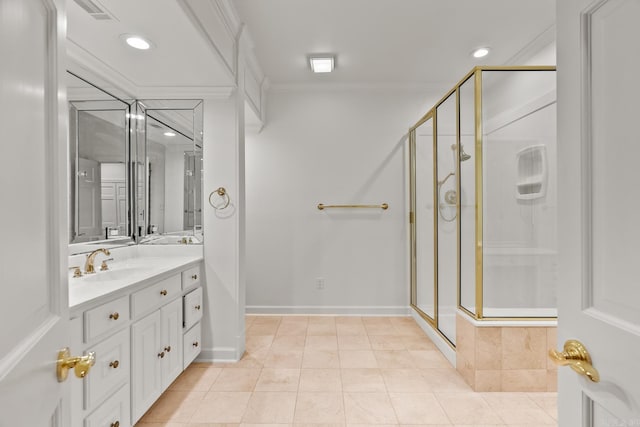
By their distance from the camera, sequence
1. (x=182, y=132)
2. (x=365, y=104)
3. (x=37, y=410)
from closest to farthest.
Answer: (x=37, y=410), (x=182, y=132), (x=365, y=104)

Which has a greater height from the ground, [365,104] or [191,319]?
[365,104]

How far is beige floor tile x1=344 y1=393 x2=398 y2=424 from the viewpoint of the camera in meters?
1.83

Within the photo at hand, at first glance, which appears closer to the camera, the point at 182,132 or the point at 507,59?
the point at 182,132

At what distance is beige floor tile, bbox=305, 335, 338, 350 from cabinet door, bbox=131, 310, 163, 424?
1.30m

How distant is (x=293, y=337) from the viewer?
10.2 ft

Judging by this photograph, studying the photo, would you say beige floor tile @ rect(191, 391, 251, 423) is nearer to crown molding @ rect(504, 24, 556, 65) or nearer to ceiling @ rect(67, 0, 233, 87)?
ceiling @ rect(67, 0, 233, 87)

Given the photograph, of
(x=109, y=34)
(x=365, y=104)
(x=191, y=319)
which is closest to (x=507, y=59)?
(x=365, y=104)

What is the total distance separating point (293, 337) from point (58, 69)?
2.85 metres

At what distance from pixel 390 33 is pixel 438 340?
8.24 feet

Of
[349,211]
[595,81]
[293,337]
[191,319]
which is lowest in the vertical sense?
[293,337]

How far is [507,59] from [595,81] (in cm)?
301

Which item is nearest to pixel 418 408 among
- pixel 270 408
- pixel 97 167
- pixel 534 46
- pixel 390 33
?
pixel 270 408

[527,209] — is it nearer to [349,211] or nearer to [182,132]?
[349,211]

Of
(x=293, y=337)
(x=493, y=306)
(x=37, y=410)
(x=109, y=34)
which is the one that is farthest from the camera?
(x=293, y=337)
